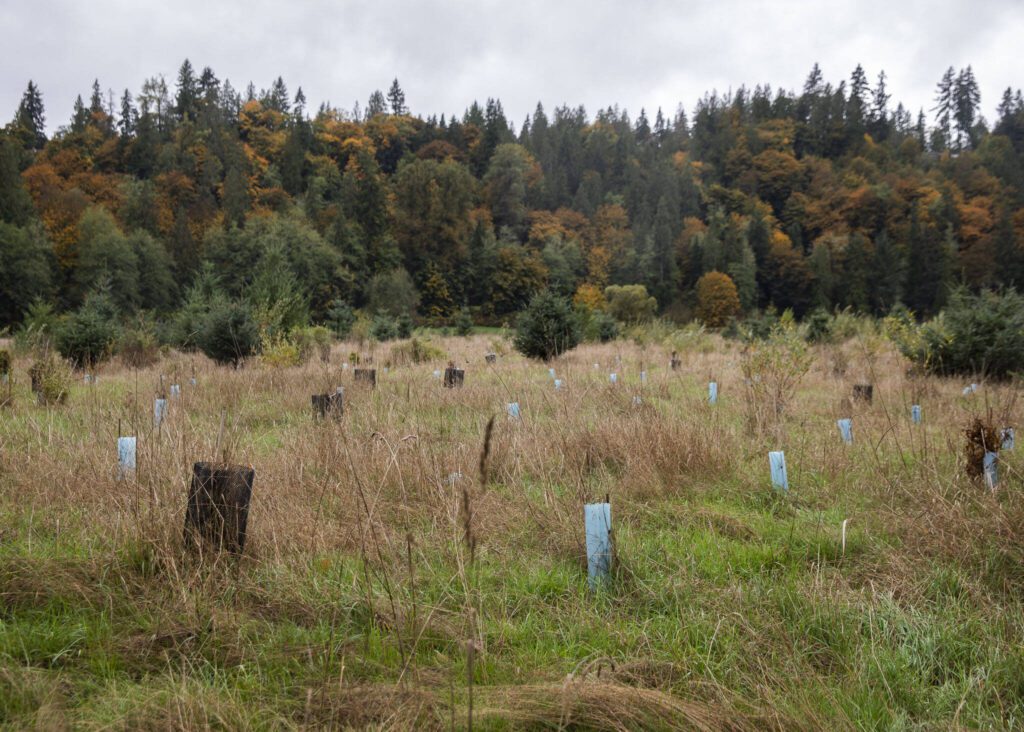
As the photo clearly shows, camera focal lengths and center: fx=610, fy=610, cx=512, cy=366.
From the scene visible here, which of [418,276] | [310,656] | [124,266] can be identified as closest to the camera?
[310,656]

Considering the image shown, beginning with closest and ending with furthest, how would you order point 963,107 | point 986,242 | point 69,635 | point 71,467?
point 69,635, point 71,467, point 986,242, point 963,107

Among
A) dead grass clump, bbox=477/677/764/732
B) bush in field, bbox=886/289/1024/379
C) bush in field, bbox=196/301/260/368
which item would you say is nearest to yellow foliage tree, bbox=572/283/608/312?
bush in field, bbox=196/301/260/368

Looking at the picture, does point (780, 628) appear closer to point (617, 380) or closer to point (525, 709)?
point (525, 709)

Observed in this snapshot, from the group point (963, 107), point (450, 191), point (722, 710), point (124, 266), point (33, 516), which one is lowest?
point (722, 710)

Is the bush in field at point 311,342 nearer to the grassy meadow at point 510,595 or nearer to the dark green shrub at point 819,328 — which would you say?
the grassy meadow at point 510,595

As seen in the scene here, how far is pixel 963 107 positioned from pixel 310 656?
347 ft

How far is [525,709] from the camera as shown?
173 cm

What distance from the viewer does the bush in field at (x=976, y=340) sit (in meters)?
9.93

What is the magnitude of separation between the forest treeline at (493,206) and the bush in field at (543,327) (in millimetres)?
11410

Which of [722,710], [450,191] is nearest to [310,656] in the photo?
[722,710]

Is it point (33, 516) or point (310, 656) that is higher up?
point (33, 516)

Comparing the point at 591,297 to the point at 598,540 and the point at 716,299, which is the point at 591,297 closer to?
the point at 716,299

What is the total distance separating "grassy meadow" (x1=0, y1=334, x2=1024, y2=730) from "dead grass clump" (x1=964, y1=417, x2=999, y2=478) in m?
0.16

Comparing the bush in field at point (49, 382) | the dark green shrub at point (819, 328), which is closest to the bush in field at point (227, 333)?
the bush in field at point (49, 382)
